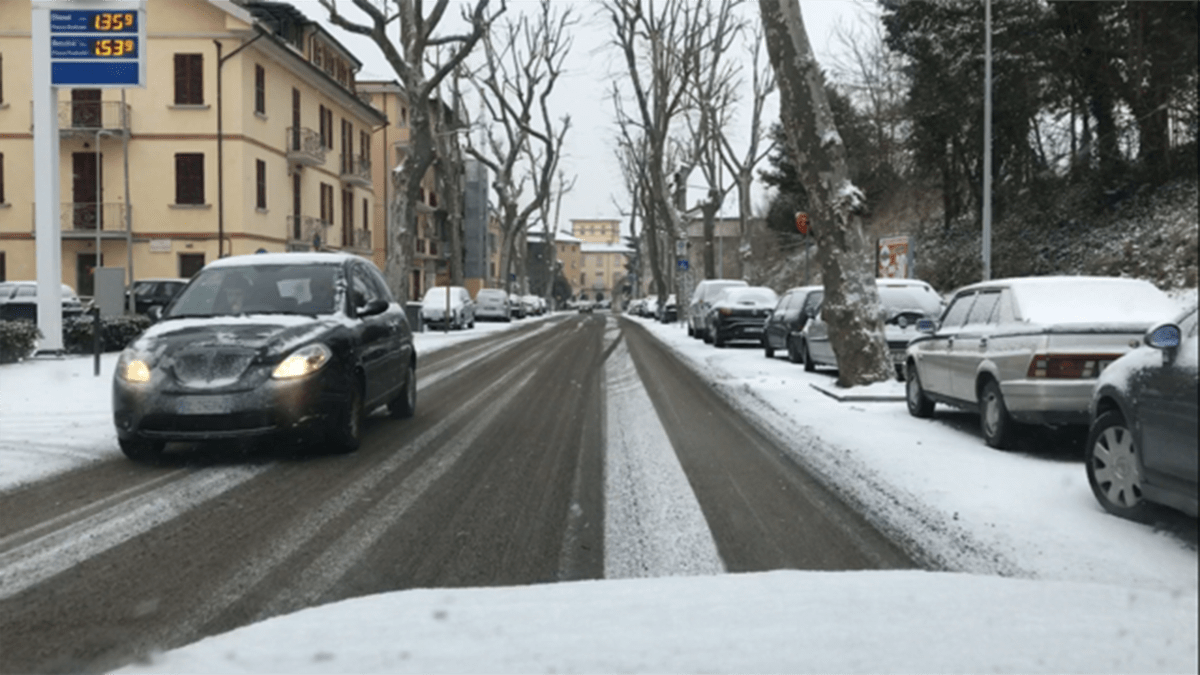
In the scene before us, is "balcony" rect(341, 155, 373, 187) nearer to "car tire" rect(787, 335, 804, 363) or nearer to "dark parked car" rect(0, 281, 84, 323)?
"dark parked car" rect(0, 281, 84, 323)

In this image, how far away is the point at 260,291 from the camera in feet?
29.6

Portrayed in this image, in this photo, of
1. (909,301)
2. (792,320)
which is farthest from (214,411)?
(792,320)

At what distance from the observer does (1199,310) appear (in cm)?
102

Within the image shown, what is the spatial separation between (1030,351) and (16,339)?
16460 mm

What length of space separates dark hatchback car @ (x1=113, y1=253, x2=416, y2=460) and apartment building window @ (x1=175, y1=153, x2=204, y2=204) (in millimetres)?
30177

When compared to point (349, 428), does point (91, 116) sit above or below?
above

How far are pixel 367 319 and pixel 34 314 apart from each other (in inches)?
794

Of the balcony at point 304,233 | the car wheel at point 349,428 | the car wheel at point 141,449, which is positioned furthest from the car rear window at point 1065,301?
the balcony at point 304,233

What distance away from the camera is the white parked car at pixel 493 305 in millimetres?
51438

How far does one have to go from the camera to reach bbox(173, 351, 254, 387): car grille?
296 inches

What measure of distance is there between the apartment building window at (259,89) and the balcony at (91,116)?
444cm

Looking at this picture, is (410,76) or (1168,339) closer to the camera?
(1168,339)

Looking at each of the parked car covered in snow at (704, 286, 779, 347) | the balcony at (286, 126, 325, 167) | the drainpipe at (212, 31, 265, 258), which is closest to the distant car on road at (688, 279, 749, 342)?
the parked car covered in snow at (704, 286, 779, 347)

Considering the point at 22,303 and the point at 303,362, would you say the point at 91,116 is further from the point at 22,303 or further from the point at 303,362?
the point at 303,362
